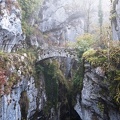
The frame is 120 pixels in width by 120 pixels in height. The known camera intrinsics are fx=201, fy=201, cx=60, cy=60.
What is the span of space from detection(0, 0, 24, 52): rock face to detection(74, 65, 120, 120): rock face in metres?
7.26

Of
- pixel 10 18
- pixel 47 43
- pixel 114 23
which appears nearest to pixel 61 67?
pixel 47 43

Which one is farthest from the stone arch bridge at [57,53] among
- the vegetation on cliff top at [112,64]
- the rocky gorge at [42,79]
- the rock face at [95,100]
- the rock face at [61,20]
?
the rock face at [61,20]

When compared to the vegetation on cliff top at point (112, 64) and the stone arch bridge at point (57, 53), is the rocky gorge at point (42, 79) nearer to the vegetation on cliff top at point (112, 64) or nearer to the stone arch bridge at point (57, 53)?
the stone arch bridge at point (57, 53)

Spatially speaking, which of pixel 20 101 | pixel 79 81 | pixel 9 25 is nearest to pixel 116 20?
pixel 79 81

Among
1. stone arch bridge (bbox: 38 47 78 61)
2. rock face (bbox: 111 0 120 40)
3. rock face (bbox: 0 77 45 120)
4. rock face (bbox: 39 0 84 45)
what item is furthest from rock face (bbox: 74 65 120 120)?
rock face (bbox: 39 0 84 45)

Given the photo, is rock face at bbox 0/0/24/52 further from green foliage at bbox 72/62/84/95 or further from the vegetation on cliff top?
the vegetation on cliff top

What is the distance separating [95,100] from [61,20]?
18.0 m

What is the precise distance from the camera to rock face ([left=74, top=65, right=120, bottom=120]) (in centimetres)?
1263

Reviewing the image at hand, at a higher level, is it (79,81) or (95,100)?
(79,81)

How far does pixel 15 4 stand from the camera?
18.3 metres

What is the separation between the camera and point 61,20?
2922 centimetres

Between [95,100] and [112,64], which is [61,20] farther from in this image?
[112,64]

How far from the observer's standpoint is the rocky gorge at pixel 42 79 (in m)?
13.4

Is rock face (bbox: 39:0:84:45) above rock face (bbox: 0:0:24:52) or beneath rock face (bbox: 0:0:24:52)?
above
